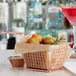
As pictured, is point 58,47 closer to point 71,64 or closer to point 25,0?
point 71,64

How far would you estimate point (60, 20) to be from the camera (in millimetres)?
3074

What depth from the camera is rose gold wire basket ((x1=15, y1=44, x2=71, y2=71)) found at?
2.84 feet

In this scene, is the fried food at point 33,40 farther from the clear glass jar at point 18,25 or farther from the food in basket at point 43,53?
the clear glass jar at point 18,25

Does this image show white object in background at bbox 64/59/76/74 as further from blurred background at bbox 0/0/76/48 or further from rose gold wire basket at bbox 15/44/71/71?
blurred background at bbox 0/0/76/48

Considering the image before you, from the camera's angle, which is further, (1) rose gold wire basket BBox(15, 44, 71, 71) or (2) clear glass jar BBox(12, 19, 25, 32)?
→ (2) clear glass jar BBox(12, 19, 25, 32)

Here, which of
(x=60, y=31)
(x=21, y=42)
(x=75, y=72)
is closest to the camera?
(x=75, y=72)

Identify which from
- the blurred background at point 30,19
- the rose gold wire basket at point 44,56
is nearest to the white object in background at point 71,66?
the rose gold wire basket at point 44,56

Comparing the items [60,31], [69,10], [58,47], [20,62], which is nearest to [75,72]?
[58,47]

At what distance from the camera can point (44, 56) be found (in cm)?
87

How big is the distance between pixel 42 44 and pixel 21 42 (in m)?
0.09

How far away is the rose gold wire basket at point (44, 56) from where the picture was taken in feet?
2.84

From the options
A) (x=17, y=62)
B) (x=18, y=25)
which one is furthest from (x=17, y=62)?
(x=18, y=25)

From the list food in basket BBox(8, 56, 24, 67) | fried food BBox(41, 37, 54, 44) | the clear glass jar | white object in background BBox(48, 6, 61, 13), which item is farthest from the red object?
white object in background BBox(48, 6, 61, 13)

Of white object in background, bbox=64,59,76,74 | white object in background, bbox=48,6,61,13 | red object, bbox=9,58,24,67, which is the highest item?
white object in background, bbox=48,6,61,13
